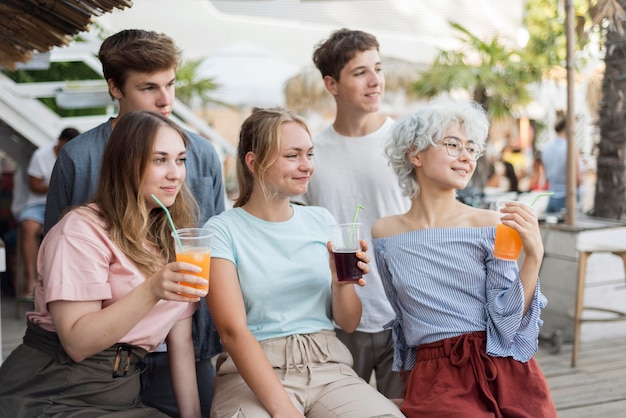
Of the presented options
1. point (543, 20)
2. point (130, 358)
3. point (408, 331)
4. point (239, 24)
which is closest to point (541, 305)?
point (408, 331)

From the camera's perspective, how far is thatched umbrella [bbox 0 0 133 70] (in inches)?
120

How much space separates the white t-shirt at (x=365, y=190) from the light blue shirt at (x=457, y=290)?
1.88 feet

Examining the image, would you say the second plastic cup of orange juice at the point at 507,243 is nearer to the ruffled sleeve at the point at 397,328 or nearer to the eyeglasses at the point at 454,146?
the eyeglasses at the point at 454,146

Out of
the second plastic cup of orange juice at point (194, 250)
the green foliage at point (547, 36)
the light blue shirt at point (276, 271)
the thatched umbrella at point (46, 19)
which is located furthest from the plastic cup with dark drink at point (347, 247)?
the green foliage at point (547, 36)

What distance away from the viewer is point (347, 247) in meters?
2.29

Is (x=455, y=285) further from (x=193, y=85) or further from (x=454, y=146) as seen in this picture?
(x=193, y=85)

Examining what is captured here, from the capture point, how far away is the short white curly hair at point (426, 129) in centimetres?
248

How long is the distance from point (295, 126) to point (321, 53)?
3.34 ft

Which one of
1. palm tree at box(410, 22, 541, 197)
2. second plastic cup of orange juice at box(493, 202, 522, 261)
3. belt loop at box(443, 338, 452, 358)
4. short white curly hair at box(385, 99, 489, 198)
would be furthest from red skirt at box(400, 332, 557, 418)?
palm tree at box(410, 22, 541, 197)

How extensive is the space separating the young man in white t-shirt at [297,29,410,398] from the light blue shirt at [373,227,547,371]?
0.59 m

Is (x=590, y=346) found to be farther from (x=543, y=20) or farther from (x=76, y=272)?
(x=543, y=20)

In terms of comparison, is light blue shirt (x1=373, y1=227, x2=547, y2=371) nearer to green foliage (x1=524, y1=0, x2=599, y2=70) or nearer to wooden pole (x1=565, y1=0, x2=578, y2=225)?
wooden pole (x1=565, y1=0, x2=578, y2=225)

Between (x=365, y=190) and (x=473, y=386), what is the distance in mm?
1120

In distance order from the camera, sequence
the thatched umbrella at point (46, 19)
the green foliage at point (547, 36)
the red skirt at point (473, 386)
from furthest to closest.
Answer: the green foliage at point (547, 36) → the thatched umbrella at point (46, 19) → the red skirt at point (473, 386)
